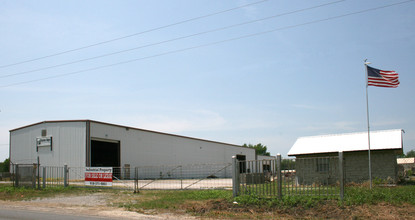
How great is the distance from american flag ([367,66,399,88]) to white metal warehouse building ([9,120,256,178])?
27.5 m

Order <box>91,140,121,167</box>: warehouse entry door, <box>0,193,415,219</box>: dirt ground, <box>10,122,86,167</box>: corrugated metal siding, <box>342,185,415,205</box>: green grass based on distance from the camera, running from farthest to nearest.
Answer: <box>91,140,121,167</box>: warehouse entry door < <box>10,122,86,167</box>: corrugated metal siding < <box>342,185,415,205</box>: green grass < <box>0,193,415,219</box>: dirt ground

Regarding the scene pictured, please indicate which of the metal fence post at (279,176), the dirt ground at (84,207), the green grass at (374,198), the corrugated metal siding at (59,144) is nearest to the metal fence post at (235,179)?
the metal fence post at (279,176)

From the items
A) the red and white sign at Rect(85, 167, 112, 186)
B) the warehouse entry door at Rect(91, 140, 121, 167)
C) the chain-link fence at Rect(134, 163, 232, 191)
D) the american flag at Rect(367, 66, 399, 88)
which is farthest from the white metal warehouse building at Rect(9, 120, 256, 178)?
the american flag at Rect(367, 66, 399, 88)

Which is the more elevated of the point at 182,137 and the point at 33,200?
the point at 182,137

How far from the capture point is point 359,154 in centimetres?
2570

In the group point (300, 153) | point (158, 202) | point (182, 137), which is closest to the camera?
point (158, 202)

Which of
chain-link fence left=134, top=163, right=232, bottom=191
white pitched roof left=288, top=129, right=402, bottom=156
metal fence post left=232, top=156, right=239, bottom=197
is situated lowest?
chain-link fence left=134, top=163, right=232, bottom=191

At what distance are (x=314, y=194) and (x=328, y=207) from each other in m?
1.20

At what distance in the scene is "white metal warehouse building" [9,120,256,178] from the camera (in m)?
38.0

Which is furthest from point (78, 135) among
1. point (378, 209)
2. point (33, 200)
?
point (378, 209)

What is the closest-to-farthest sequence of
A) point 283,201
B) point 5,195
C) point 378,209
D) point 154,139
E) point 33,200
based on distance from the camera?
point 378,209 → point 283,201 → point 33,200 → point 5,195 → point 154,139

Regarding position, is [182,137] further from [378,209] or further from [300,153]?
[378,209]

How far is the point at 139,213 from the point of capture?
1404cm

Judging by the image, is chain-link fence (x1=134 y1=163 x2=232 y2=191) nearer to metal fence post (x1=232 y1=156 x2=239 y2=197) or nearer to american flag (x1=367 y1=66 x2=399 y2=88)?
metal fence post (x1=232 y1=156 x2=239 y2=197)
